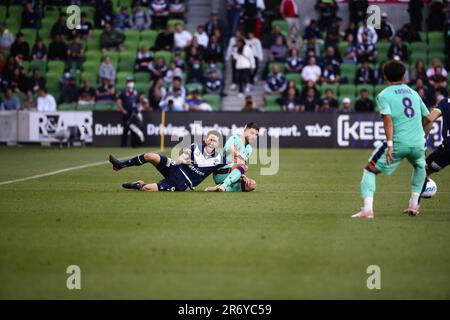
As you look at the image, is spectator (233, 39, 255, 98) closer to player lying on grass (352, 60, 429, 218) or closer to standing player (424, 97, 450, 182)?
standing player (424, 97, 450, 182)

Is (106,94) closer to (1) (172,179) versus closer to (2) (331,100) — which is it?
(2) (331,100)

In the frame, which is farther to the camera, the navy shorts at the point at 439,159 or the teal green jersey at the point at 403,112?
the navy shorts at the point at 439,159

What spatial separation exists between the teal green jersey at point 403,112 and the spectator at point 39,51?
25157 mm

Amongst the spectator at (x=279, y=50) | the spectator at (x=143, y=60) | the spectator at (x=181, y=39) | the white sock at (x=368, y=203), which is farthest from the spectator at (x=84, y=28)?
the white sock at (x=368, y=203)

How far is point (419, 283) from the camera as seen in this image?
766 centimetres

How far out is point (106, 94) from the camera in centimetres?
3303

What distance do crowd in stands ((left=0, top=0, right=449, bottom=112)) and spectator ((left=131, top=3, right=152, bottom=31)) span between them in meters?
0.04

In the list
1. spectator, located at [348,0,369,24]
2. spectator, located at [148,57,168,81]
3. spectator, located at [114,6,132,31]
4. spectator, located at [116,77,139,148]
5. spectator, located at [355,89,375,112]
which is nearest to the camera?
spectator, located at [116,77,139,148]

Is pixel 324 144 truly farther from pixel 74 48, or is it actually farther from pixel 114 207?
pixel 114 207

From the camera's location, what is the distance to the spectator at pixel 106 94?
33.0 m

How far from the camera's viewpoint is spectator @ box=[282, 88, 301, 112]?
3152cm

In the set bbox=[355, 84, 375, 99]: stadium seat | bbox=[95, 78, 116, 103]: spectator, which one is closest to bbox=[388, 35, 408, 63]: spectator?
bbox=[355, 84, 375, 99]: stadium seat

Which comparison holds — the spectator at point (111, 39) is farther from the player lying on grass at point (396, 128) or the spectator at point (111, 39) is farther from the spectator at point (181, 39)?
the player lying on grass at point (396, 128)

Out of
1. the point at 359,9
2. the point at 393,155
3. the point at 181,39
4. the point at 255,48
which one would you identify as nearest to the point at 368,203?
the point at 393,155
